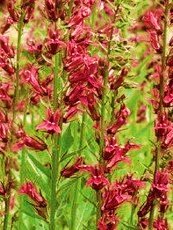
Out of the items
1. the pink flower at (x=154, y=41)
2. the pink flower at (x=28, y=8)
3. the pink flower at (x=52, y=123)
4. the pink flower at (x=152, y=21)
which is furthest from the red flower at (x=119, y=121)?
the pink flower at (x=28, y=8)

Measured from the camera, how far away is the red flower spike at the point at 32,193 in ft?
9.45

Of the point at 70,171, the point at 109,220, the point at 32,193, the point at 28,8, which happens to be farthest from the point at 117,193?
the point at 28,8

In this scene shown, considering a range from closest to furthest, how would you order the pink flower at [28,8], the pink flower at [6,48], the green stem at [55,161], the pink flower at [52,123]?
the pink flower at [52,123] → the green stem at [55,161] → the pink flower at [28,8] → the pink flower at [6,48]

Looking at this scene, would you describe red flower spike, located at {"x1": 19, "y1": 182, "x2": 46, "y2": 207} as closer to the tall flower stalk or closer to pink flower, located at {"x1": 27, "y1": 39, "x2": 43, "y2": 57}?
the tall flower stalk

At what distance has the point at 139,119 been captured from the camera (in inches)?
256

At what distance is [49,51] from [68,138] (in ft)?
1.71

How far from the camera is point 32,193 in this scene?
9.49 feet

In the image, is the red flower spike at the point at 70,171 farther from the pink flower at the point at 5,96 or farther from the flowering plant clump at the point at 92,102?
the pink flower at the point at 5,96

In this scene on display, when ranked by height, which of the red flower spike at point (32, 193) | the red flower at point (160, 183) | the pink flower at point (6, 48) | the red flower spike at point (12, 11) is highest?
the red flower spike at point (12, 11)

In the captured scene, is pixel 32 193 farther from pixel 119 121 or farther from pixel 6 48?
pixel 6 48

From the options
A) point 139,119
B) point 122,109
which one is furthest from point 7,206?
point 139,119

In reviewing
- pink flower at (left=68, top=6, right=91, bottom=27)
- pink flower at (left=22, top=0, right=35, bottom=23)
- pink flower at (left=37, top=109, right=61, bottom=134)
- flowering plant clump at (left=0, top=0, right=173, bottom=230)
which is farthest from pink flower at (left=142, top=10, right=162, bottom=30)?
pink flower at (left=37, top=109, right=61, bottom=134)

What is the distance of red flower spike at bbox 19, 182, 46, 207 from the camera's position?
9.45ft

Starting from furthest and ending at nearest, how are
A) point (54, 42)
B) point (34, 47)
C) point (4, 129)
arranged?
point (34, 47) < point (4, 129) < point (54, 42)
